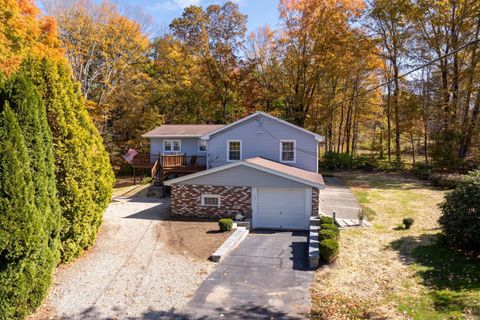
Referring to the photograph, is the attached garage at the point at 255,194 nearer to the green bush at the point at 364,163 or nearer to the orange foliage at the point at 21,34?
the orange foliage at the point at 21,34

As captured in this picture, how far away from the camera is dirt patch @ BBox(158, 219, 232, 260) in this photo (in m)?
12.3

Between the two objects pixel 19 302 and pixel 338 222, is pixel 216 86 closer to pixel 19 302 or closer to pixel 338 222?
pixel 338 222

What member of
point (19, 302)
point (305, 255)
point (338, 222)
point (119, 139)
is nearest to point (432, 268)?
point (305, 255)

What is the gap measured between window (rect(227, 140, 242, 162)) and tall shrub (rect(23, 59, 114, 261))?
36.1 feet

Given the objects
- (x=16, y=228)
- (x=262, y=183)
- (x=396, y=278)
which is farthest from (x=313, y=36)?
(x=16, y=228)

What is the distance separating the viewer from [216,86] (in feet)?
116

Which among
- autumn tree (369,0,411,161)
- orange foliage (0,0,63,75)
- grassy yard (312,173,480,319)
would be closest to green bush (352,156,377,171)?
autumn tree (369,0,411,161)

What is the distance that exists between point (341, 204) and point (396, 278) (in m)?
10.0

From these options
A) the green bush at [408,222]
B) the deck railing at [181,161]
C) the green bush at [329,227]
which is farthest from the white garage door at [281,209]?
the deck railing at [181,161]

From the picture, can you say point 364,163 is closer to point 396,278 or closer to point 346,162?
point 346,162

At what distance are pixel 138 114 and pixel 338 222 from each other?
2496 cm

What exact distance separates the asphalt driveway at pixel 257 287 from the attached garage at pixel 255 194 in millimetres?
3250

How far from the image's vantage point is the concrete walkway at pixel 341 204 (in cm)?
1671

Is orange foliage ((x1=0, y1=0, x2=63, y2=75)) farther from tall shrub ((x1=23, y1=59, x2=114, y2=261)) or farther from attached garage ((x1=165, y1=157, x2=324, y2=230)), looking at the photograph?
attached garage ((x1=165, y1=157, x2=324, y2=230))
